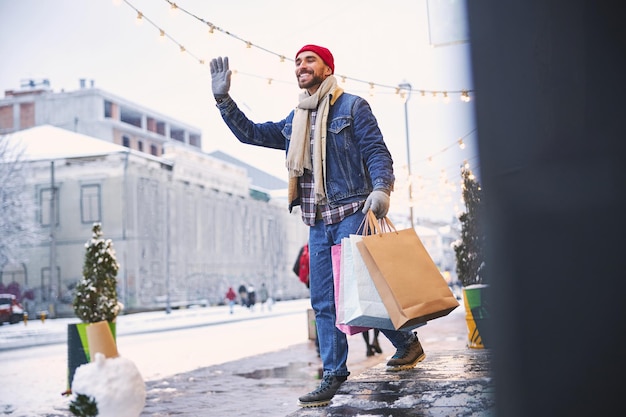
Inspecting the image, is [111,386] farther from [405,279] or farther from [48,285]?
[48,285]

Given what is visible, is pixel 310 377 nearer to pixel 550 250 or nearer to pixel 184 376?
pixel 184 376

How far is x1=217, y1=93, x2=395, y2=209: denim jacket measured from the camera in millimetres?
3938

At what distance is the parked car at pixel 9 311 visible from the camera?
31.7 meters

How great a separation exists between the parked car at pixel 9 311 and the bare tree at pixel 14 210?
722 cm

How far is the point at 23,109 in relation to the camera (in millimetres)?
52250

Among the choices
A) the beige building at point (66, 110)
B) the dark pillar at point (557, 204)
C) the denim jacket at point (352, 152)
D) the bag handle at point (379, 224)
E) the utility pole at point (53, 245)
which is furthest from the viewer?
the beige building at point (66, 110)

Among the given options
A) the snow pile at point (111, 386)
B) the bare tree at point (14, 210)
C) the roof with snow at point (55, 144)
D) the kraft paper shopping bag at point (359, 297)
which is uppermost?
the roof with snow at point (55, 144)

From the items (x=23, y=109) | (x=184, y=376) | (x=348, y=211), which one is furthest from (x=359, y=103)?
(x=23, y=109)

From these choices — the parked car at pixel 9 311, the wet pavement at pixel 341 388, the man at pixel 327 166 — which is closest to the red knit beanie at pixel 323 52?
the man at pixel 327 166

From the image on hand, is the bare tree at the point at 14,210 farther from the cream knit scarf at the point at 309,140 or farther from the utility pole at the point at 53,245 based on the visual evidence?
the cream knit scarf at the point at 309,140

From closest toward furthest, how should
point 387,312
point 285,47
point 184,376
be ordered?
point 387,312
point 184,376
point 285,47

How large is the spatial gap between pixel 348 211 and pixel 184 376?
5.88 metres

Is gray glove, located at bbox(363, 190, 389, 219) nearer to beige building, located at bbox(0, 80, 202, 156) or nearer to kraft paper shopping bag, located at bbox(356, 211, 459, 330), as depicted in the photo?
kraft paper shopping bag, located at bbox(356, 211, 459, 330)

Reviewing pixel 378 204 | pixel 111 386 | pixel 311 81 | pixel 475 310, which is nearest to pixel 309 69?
pixel 311 81
